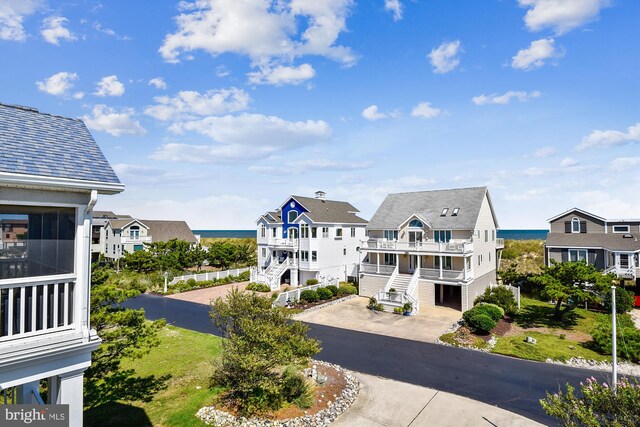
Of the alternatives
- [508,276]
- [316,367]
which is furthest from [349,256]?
[316,367]

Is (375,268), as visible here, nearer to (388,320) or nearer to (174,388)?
(388,320)

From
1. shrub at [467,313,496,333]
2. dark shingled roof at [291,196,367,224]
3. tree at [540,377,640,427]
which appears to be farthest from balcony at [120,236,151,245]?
tree at [540,377,640,427]

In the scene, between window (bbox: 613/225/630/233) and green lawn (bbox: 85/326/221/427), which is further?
window (bbox: 613/225/630/233)

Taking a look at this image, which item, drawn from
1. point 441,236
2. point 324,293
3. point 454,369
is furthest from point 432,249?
point 454,369

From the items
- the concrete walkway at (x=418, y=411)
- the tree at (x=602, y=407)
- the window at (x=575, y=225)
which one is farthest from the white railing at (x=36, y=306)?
the window at (x=575, y=225)

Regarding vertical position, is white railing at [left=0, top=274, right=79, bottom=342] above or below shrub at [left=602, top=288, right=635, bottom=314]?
above

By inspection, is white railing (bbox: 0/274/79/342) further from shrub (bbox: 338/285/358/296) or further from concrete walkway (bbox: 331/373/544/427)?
shrub (bbox: 338/285/358/296)

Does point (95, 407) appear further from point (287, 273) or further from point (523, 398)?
point (287, 273)
